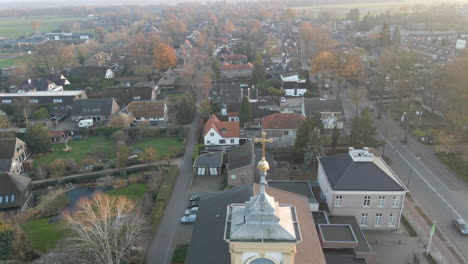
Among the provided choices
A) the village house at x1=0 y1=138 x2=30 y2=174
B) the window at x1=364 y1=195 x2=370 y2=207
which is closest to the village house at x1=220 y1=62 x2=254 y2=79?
the village house at x1=0 y1=138 x2=30 y2=174

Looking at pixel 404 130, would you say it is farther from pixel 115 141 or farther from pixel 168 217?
pixel 115 141

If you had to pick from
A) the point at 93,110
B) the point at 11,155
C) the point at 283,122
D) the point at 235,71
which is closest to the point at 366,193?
the point at 283,122

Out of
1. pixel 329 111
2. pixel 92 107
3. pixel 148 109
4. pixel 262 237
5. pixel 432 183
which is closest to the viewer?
pixel 262 237

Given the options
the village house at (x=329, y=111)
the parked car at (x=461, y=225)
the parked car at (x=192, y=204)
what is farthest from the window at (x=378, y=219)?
the village house at (x=329, y=111)

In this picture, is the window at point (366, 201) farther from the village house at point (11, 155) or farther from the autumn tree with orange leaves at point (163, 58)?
the autumn tree with orange leaves at point (163, 58)

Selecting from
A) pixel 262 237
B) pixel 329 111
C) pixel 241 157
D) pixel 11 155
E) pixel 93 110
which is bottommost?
pixel 11 155

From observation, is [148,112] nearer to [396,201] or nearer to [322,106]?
[322,106]

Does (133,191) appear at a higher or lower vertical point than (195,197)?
lower
